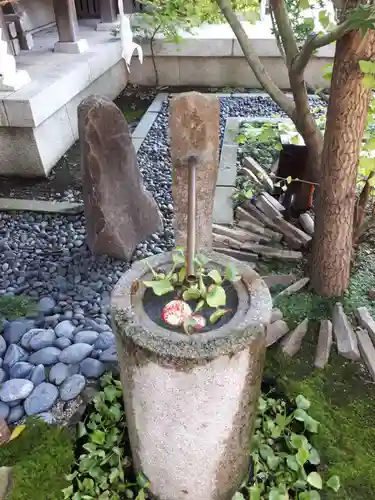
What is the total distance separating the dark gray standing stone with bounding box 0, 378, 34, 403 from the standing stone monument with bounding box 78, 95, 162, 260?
43.0 inches

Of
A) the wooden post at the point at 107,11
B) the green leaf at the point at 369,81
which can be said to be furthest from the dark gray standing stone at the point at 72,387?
the wooden post at the point at 107,11

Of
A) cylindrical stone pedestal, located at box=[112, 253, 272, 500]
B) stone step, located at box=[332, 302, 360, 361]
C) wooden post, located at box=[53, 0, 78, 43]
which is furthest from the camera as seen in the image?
wooden post, located at box=[53, 0, 78, 43]

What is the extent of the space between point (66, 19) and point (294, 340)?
4.66 metres

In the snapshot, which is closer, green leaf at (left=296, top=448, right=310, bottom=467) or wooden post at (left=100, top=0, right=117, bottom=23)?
green leaf at (left=296, top=448, right=310, bottom=467)

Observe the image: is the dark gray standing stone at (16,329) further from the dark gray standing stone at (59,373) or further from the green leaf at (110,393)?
the green leaf at (110,393)

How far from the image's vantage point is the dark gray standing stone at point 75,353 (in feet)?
7.44

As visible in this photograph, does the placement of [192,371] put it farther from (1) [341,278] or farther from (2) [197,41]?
(2) [197,41]

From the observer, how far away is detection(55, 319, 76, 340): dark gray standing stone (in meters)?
2.42

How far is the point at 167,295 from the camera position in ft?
5.00

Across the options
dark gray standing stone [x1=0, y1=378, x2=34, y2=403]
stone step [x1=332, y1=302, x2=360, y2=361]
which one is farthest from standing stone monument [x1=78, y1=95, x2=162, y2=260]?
stone step [x1=332, y1=302, x2=360, y2=361]

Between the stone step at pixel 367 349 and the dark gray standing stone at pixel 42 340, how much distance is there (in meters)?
1.67

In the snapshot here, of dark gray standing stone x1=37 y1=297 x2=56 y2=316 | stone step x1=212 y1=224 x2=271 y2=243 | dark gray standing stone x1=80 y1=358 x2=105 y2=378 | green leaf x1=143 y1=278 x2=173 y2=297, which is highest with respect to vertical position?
green leaf x1=143 y1=278 x2=173 y2=297

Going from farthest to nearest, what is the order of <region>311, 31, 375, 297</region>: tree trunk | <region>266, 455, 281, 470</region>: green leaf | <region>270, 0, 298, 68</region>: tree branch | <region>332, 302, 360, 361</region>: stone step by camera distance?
1. <region>270, 0, 298, 68</region>: tree branch
2. <region>332, 302, 360, 361</region>: stone step
3. <region>311, 31, 375, 297</region>: tree trunk
4. <region>266, 455, 281, 470</region>: green leaf

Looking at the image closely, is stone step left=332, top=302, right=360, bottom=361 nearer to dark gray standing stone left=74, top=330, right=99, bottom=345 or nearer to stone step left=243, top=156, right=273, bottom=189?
dark gray standing stone left=74, top=330, right=99, bottom=345
